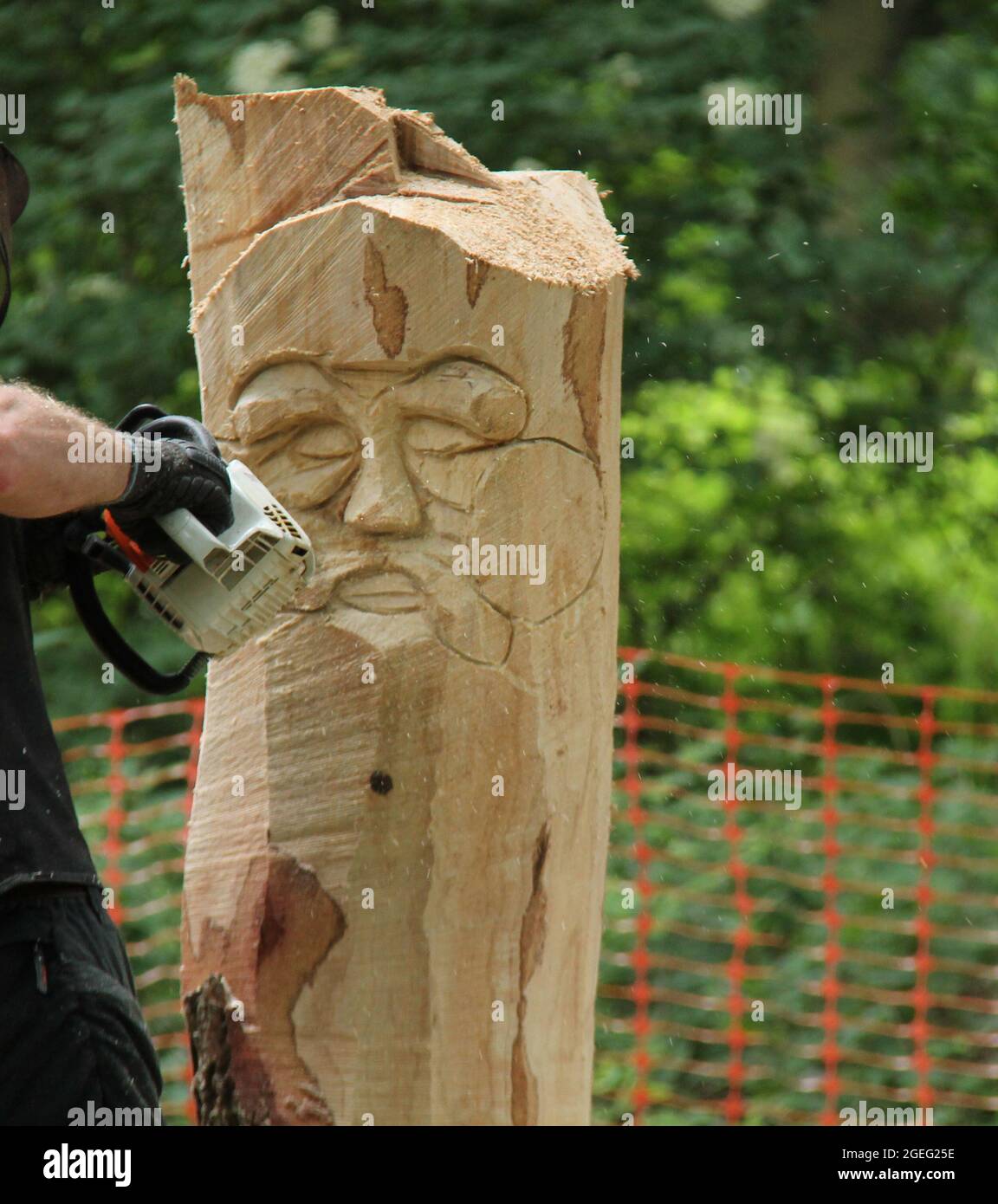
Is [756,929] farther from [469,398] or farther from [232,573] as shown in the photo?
[232,573]

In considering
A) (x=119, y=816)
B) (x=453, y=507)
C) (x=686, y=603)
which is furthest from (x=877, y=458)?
(x=453, y=507)

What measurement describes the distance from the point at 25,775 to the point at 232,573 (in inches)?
15.8

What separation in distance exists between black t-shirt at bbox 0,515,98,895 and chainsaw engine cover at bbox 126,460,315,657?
0.18 m

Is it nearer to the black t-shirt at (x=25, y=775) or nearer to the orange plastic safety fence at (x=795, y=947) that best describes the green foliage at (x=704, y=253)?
the orange plastic safety fence at (x=795, y=947)

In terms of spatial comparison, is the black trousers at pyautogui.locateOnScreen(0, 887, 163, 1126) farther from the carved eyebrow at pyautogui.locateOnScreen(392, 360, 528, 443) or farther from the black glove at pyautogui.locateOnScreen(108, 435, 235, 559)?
the carved eyebrow at pyautogui.locateOnScreen(392, 360, 528, 443)

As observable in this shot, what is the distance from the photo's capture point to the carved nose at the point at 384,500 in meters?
2.56

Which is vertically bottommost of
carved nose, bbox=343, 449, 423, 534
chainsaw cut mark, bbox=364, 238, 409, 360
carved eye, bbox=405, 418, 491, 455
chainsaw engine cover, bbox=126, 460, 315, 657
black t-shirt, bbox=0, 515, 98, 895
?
black t-shirt, bbox=0, 515, 98, 895

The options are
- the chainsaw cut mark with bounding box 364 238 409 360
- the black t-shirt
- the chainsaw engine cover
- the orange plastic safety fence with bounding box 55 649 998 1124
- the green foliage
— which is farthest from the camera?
the green foliage

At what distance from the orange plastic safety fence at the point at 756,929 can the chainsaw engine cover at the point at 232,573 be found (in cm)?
253

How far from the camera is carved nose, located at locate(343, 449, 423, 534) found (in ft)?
8.39

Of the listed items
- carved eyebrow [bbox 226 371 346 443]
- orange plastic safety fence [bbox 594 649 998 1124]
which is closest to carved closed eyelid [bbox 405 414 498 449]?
carved eyebrow [bbox 226 371 346 443]

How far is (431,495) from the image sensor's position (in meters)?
2.58

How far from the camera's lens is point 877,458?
6.34 meters
